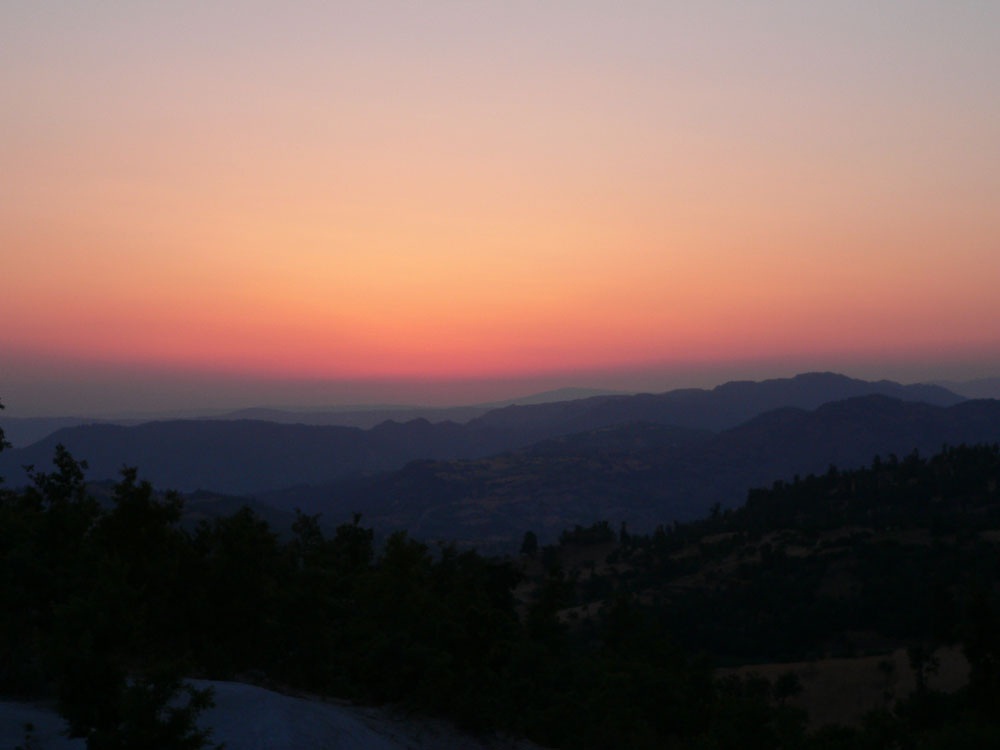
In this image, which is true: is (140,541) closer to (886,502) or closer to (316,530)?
(316,530)

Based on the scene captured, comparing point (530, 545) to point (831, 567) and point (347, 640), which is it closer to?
point (831, 567)

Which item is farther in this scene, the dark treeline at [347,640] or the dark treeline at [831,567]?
the dark treeline at [831,567]

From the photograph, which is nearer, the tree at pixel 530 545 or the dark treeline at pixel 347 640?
the dark treeline at pixel 347 640

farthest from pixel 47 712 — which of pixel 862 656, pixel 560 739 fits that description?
pixel 862 656

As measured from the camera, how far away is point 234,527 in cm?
2331

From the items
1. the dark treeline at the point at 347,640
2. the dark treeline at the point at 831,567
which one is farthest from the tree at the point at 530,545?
the dark treeline at the point at 347,640

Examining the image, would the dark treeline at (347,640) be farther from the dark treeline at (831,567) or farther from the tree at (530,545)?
the tree at (530,545)

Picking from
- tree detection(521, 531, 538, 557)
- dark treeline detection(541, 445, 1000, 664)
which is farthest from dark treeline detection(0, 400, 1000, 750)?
tree detection(521, 531, 538, 557)

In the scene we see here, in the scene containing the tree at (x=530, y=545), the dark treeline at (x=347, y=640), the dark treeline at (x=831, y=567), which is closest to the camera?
the dark treeline at (x=347, y=640)

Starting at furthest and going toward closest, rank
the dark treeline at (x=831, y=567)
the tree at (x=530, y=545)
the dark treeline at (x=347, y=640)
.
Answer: the tree at (x=530, y=545) → the dark treeline at (x=831, y=567) → the dark treeline at (x=347, y=640)

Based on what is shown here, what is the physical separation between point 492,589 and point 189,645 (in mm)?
15778

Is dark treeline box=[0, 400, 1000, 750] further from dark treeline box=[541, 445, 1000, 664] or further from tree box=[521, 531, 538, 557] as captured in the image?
tree box=[521, 531, 538, 557]

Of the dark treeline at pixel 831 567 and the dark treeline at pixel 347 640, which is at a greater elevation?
the dark treeline at pixel 347 640

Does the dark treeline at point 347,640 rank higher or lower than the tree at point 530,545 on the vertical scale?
higher
